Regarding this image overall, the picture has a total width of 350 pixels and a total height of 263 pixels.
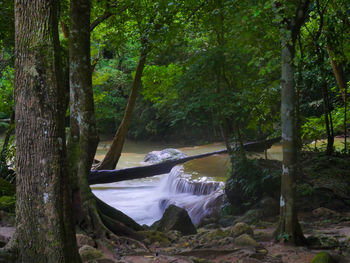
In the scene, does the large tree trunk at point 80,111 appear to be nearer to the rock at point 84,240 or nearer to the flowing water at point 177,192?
the rock at point 84,240

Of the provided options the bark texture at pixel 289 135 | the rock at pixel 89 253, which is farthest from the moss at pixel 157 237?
the bark texture at pixel 289 135

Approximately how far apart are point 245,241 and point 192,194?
245 inches

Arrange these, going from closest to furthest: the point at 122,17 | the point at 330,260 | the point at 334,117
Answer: the point at 330,260 → the point at 334,117 → the point at 122,17

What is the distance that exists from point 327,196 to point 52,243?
599cm

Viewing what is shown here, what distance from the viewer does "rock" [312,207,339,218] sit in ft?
23.3

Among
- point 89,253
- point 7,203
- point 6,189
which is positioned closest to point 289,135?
point 89,253

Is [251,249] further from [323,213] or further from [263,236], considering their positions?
[323,213]

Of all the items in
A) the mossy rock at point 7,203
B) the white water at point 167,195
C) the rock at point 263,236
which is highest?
the mossy rock at point 7,203

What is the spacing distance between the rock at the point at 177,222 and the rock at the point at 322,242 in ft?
9.77

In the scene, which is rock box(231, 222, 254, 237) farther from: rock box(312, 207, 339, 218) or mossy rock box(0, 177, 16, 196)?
mossy rock box(0, 177, 16, 196)

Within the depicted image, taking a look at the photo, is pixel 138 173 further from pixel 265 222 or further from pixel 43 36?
pixel 43 36

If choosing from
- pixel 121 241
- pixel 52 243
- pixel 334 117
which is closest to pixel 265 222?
pixel 121 241

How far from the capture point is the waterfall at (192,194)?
32.6 ft

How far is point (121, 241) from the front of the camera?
606 cm
